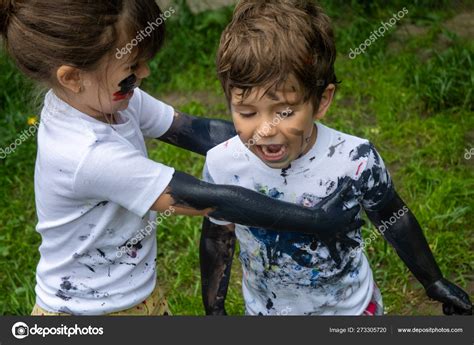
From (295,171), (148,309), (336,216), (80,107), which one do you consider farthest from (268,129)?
(148,309)

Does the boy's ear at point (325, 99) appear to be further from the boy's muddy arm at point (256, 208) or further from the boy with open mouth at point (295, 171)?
the boy's muddy arm at point (256, 208)

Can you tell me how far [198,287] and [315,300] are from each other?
1.45 m

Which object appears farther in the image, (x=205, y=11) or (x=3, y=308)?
(x=205, y=11)

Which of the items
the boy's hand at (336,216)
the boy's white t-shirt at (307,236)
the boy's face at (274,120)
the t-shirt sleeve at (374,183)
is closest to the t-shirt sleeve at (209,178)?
the boy's white t-shirt at (307,236)

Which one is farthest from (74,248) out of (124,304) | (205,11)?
(205,11)

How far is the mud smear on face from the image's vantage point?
253cm

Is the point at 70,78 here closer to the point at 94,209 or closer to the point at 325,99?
the point at 94,209

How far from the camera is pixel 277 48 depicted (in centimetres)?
231

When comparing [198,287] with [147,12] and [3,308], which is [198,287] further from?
[147,12]

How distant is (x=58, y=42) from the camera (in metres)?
2.41

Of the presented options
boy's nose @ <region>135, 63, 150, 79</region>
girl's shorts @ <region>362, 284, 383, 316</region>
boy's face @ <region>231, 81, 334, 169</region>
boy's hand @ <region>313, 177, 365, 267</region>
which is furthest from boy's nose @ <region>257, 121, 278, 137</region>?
girl's shorts @ <region>362, 284, 383, 316</region>

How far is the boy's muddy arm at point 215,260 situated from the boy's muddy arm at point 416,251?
19.0 inches

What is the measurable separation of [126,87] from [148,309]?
2.47 feet

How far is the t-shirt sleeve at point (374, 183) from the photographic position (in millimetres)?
2508
